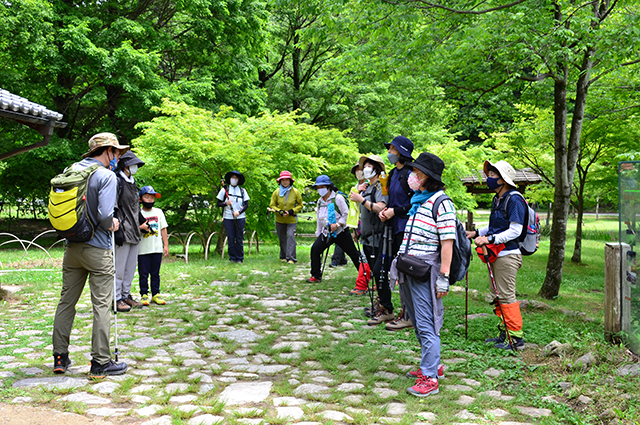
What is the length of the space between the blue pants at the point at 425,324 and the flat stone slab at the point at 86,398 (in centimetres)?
266

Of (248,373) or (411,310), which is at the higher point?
(411,310)

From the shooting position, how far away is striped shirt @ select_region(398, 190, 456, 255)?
4.25 metres

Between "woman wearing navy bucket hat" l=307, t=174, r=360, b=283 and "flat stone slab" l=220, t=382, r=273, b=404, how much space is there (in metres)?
4.32

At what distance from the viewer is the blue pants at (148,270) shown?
7.26 meters

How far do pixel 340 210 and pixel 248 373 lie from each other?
170 inches

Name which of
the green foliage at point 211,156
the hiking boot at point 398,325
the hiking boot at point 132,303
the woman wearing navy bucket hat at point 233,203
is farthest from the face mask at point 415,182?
the green foliage at point 211,156

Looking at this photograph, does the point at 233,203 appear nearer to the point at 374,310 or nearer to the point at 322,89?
the point at 374,310

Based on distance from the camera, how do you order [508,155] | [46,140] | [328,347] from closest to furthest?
1. [328,347]
2. [46,140]
3. [508,155]

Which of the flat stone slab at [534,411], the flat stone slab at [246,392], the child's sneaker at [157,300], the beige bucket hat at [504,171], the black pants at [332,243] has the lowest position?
the flat stone slab at [534,411]

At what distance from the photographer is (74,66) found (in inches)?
585

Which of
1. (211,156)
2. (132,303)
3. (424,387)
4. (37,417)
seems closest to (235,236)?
(211,156)

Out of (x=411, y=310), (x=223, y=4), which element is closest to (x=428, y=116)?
(x=411, y=310)

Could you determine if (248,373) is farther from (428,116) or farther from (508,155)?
(508,155)

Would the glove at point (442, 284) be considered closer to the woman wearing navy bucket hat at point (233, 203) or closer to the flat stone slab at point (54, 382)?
the flat stone slab at point (54, 382)
